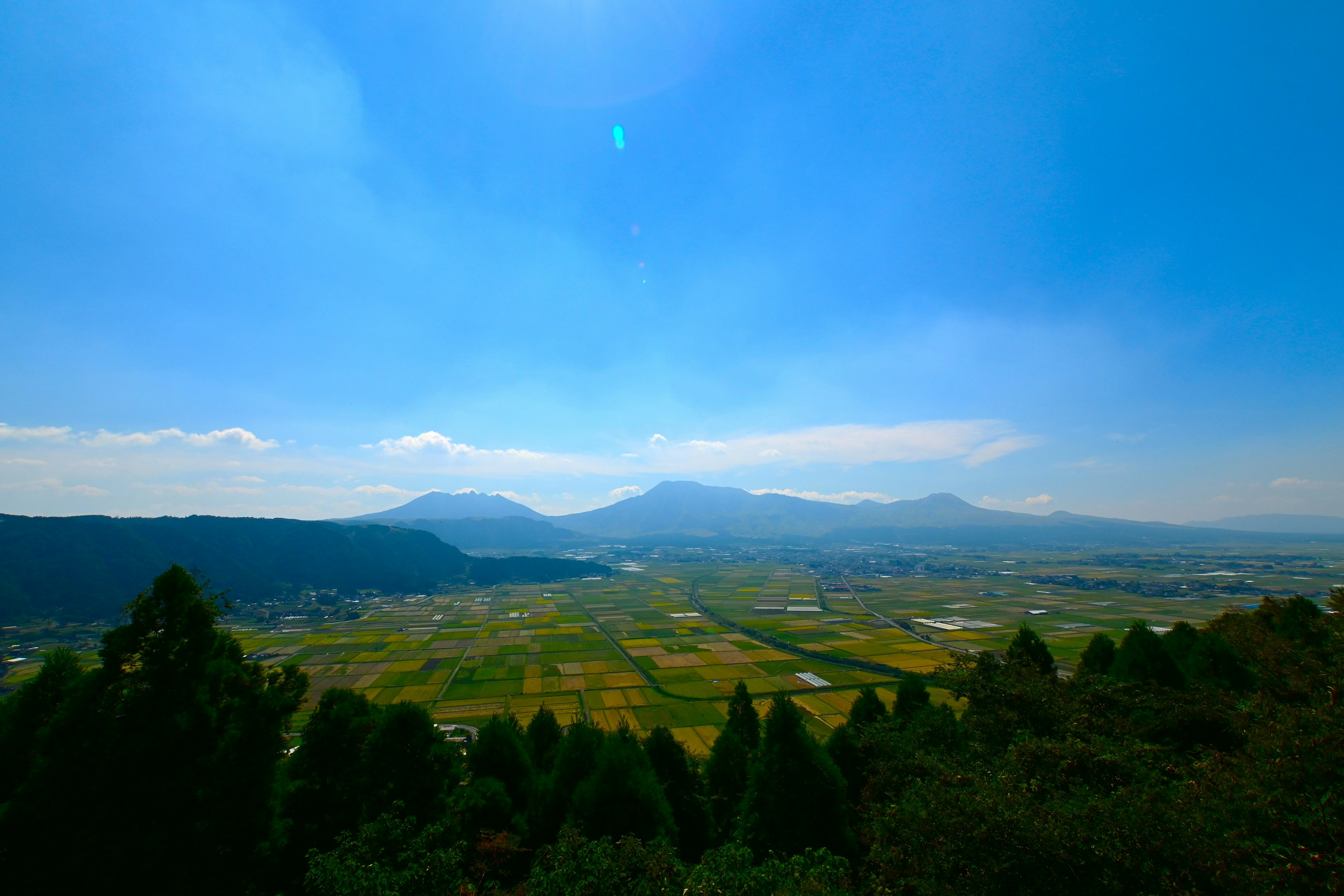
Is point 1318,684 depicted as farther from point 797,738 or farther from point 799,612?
point 799,612

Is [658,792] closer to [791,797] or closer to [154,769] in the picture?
[791,797]

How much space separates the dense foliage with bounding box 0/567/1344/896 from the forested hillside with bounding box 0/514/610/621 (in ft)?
359

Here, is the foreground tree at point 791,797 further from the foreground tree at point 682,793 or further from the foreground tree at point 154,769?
the foreground tree at point 154,769

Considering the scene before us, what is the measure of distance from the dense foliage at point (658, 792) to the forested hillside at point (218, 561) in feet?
359

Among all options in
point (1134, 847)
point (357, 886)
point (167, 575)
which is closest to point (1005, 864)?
point (1134, 847)

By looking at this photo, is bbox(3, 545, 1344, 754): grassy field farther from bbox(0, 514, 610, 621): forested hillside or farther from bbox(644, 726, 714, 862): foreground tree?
bbox(0, 514, 610, 621): forested hillside

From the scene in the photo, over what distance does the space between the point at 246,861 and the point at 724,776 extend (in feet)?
64.9

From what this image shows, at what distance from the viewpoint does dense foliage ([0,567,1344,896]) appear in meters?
9.46

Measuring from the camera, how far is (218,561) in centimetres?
14325

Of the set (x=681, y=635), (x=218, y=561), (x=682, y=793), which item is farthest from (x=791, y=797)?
(x=218, y=561)

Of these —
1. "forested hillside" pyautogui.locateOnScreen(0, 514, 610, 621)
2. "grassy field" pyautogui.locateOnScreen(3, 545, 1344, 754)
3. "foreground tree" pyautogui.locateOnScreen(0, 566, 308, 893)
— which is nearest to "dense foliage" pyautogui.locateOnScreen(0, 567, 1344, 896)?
"foreground tree" pyautogui.locateOnScreen(0, 566, 308, 893)

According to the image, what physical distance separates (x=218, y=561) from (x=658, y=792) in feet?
603

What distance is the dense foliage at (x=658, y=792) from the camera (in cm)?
946

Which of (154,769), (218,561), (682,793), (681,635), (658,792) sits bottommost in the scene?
(681,635)
